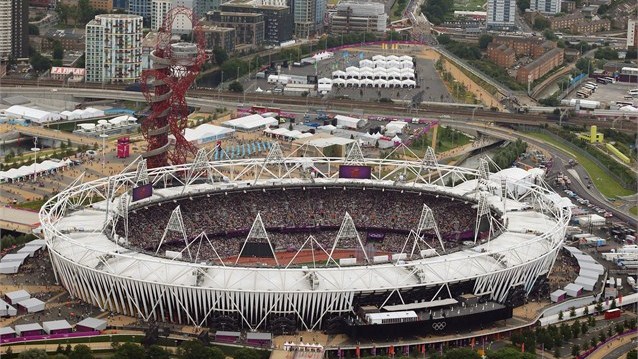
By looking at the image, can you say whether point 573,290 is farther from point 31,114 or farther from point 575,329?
point 31,114

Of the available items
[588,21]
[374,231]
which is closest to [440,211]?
[374,231]

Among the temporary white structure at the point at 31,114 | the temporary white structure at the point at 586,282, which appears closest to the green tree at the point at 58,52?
the temporary white structure at the point at 31,114

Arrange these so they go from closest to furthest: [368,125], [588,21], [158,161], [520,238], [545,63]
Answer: [520,238], [158,161], [368,125], [545,63], [588,21]

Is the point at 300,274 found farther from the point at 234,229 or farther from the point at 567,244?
the point at 567,244

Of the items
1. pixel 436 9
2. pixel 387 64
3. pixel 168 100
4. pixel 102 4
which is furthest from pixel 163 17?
pixel 168 100

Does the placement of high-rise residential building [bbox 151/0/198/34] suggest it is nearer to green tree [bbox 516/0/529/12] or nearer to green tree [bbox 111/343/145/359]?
green tree [bbox 516/0/529/12]
